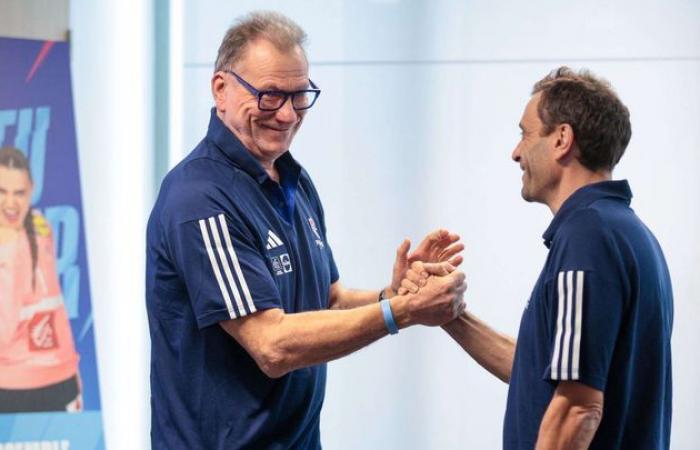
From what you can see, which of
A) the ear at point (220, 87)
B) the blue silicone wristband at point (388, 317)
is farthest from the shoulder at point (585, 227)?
the ear at point (220, 87)

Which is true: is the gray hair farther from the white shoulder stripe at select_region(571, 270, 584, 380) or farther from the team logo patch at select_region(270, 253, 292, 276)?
the white shoulder stripe at select_region(571, 270, 584, 380)

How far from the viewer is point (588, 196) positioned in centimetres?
199

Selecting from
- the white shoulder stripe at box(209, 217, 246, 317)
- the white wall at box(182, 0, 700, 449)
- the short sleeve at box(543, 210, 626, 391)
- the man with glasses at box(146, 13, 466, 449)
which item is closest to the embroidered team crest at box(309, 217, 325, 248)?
the man with glasses at box(146, 13, 466, 449)

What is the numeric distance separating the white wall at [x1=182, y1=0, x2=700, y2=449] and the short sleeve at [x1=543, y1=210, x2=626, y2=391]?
1608 mm

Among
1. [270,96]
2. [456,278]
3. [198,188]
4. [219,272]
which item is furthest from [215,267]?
[456,278]

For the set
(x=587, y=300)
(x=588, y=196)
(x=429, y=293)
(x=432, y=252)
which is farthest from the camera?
(x=432, y=252)

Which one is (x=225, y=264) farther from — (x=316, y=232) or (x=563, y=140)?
(x=563, y=140)

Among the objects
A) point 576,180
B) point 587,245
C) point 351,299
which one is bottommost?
point 351,299

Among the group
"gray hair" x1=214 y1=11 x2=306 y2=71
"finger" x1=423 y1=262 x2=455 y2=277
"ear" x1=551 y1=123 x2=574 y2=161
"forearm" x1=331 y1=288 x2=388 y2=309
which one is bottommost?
"forearm" x1=331 y1=288 x2=388 y2=309

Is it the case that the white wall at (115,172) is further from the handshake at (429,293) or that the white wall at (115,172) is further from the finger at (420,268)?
the finger at (420,268)

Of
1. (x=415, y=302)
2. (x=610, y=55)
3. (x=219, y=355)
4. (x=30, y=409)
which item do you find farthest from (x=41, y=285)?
(x=610, y=55)

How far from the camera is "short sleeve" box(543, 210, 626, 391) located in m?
1.84

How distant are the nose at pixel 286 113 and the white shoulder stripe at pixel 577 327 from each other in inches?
28.3

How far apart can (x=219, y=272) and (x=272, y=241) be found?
0.19 meters
